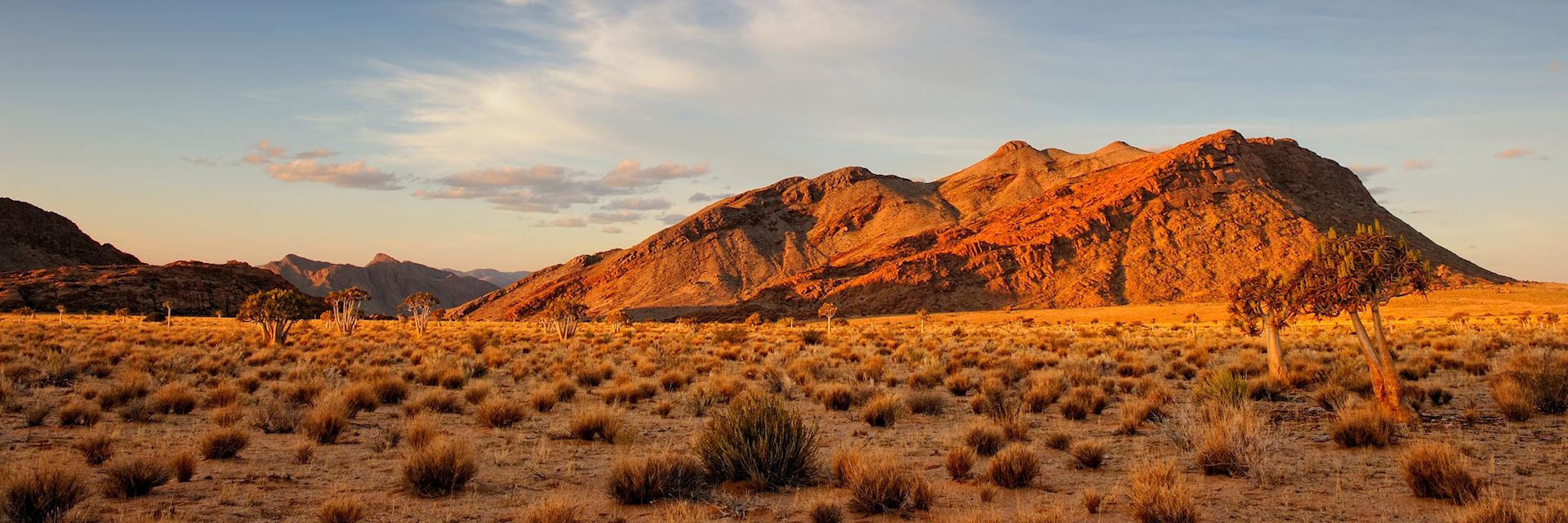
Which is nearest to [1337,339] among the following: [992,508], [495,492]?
[992,508]

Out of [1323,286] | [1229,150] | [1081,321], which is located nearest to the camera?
[1323,286]

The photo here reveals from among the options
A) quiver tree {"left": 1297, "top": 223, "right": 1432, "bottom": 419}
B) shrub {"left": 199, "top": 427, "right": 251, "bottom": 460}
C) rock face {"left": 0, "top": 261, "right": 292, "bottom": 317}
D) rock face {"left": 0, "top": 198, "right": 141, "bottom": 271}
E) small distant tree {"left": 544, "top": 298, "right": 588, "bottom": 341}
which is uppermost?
rock face {"left": 0, "top": 198, "right": 141, "bottom": 271}

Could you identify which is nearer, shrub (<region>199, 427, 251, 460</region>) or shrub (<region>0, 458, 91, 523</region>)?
shrub (<region>0, 458, 91, 523</region>)

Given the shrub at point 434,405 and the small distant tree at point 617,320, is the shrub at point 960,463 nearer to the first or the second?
the shrub at point 434,405

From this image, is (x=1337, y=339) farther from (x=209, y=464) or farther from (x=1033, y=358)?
(x=209, y=464)

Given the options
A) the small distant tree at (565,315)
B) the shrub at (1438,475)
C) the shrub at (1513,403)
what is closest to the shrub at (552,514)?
the shrub at (1438,475)

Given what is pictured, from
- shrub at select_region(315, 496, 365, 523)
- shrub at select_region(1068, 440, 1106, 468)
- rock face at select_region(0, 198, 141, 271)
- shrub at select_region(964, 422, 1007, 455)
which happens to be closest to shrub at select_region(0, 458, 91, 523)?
shrub at select_region(315, 496, 365, 523)

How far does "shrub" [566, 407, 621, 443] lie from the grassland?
34 millimetres

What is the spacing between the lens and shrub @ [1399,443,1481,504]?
275 inches

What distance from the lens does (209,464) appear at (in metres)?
9.02

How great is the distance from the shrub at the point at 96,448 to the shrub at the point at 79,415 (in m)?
2.60

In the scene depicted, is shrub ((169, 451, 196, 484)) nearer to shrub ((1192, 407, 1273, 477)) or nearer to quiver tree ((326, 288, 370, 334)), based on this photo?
shrub ((1192, 407, 1273, 477))

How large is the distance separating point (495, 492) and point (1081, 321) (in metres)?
62.3

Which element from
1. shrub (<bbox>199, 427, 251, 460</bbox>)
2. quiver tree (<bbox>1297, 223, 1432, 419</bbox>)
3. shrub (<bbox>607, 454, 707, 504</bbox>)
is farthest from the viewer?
quiver tree (<bbox>1297, 223, 1432, 419</bbox>)
